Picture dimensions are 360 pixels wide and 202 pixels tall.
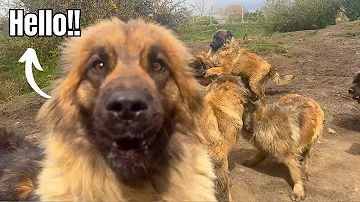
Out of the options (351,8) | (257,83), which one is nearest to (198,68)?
(257,83)

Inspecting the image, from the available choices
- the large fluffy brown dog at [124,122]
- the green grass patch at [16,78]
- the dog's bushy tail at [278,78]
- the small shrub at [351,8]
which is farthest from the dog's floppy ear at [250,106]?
the small shrub at [351,8]

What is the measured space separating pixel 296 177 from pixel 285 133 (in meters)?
0.65

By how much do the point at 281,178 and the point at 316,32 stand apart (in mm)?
15042

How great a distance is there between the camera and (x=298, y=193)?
5.55 m

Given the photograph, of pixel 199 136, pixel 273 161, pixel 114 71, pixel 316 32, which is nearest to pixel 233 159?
pixel 273 161

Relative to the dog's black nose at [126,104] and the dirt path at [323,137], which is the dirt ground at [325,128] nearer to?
the dirt path at [323,137]

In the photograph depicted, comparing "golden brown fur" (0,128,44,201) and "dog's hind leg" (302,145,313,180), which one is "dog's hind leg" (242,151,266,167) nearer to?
"dog's hind leg" (302,145,313,180)

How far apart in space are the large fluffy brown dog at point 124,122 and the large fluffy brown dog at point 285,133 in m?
3.33

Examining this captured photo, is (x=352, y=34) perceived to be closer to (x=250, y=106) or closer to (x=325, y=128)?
(x=325, y=128)

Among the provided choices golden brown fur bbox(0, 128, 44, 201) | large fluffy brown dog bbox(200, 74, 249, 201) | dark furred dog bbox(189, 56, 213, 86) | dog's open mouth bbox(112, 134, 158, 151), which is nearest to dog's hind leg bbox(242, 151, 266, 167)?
large fluffy brown dog bbox(200, 74, 249, 201)

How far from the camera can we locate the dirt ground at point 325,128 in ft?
18.8

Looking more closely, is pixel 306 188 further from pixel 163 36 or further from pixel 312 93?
pixel 312 93

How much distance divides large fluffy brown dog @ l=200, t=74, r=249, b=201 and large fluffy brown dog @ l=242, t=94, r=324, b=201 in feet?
1.53

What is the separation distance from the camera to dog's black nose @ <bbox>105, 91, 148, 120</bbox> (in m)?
2.02
